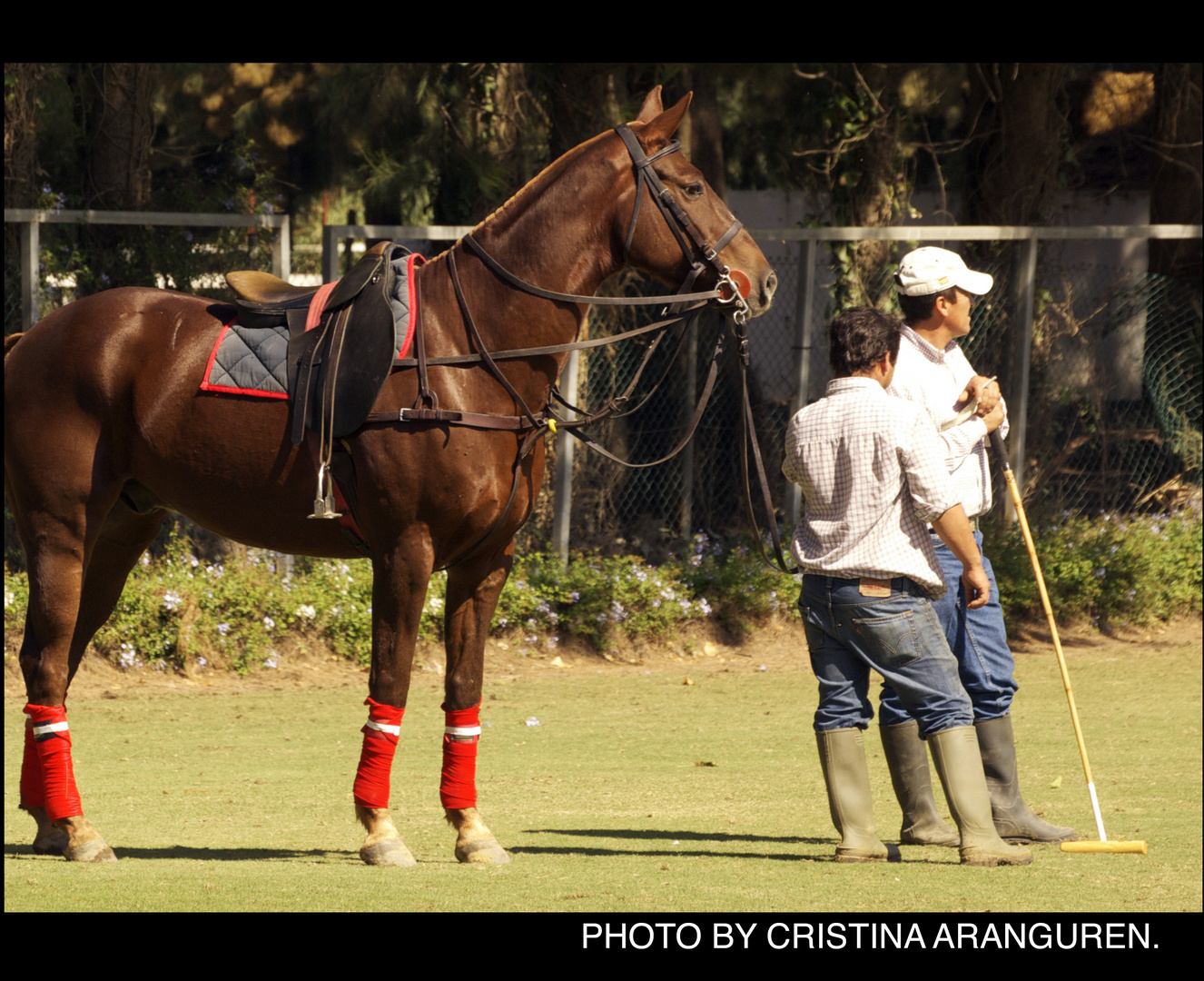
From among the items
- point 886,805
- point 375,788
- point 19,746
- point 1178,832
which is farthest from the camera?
point 19,746

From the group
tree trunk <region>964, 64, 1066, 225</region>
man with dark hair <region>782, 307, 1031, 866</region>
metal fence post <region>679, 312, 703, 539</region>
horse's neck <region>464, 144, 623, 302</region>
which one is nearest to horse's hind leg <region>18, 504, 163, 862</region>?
horse's neck <region>464, 144, 623, 302</region>

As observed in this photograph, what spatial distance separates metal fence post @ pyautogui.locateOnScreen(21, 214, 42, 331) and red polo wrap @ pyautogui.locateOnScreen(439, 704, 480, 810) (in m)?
5.45

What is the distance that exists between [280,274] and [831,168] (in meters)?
5.03

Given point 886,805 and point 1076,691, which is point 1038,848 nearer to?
point 886,805

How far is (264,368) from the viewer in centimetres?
559

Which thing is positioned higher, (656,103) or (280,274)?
(656,103)

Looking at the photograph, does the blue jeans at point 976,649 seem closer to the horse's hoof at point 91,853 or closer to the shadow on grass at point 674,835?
the shadow on grass at point 674,835

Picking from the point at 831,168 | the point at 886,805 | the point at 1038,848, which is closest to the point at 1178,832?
the point at 1038,848

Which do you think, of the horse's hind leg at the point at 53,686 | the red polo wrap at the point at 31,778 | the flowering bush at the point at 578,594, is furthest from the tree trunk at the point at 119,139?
the red polo wrap at the point at 31,778

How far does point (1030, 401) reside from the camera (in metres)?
12.7

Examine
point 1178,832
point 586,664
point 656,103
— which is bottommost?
point 586,664

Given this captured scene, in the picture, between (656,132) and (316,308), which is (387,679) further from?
(656,132)

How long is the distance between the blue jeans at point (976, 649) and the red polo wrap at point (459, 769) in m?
1.57

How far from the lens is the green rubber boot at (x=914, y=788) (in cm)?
581
